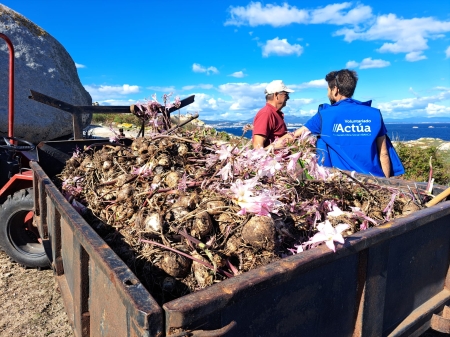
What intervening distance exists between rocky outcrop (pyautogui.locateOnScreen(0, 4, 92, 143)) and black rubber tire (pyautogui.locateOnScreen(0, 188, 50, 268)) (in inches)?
214

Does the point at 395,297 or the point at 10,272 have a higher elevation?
the point at 395,297

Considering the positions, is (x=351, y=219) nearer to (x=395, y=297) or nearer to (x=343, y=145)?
(x=395, y=297)

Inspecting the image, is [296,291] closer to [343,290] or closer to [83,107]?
[343,290]

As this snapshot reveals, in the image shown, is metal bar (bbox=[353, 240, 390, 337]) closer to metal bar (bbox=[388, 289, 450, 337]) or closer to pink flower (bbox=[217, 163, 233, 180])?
metal bar (bbox=[388, 289, 450, 337])

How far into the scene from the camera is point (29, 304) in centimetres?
385

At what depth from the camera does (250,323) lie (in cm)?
146

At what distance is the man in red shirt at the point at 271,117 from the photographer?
4.50 metres

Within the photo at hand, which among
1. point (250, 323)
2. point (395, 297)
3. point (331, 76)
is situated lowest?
point (395, 297)

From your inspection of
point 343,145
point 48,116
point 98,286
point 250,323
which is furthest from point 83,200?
point 48,116

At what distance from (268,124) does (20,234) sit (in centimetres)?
347

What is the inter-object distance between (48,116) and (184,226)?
9.16 metres

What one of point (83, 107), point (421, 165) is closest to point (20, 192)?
point (83, 107)

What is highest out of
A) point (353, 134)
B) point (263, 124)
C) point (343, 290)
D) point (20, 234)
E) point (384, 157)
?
point (263, 124)

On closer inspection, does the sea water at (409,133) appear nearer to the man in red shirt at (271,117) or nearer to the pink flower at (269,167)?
the man in red shirt at (271,117)
